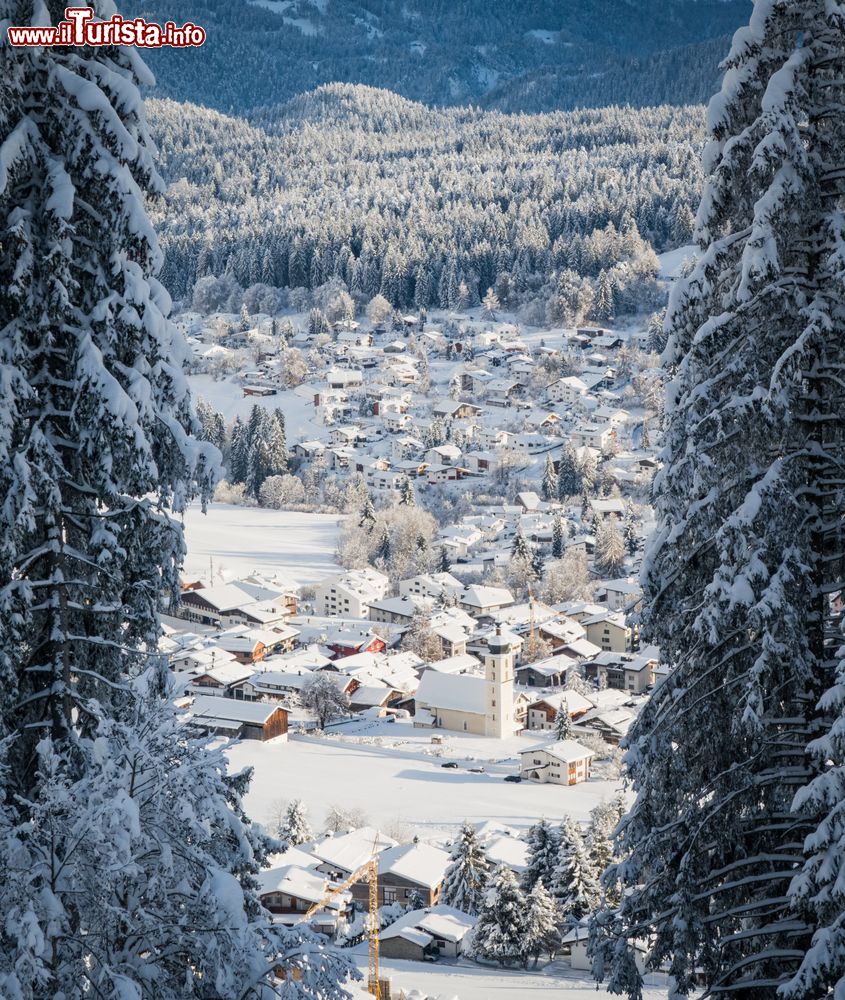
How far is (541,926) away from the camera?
1082 inches

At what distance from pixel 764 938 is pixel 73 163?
218 inches

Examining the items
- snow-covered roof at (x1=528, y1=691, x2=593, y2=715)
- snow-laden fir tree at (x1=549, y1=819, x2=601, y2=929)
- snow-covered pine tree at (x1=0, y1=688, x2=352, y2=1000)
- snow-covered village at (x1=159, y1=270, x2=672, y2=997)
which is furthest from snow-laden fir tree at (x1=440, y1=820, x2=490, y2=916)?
snow-covered pine tree at (x1=0, y1=688, x2=352, y2=1000)

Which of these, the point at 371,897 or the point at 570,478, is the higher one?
the point at 570,478

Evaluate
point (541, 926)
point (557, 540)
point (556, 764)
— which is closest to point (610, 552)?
point (557, 540)

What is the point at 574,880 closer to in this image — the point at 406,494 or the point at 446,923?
the point at 446,923

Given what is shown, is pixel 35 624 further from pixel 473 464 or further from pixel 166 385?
pixel 473 464

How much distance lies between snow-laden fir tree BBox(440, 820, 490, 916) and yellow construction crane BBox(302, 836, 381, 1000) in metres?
1.81

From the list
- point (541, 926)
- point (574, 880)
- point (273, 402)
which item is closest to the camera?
point (541, 926)

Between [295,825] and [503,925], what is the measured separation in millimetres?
8759

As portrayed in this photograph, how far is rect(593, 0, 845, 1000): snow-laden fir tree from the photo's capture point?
23.5 ft

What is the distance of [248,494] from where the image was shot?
89188 millimetres

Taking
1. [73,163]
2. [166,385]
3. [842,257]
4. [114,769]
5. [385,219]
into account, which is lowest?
[114,769]

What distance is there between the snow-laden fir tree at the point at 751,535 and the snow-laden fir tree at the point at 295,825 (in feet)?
90.0

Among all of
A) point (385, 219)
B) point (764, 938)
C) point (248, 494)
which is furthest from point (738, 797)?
point (385, 219)
